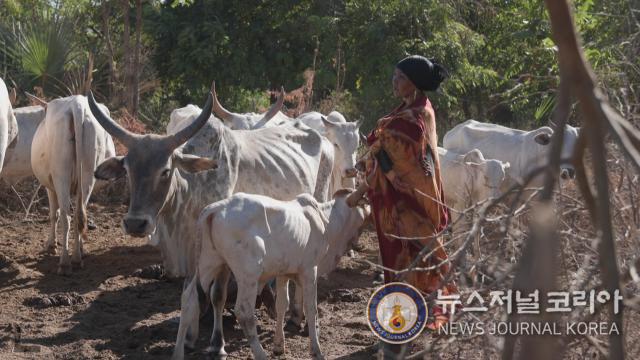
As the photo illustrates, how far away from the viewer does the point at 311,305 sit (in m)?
5.90

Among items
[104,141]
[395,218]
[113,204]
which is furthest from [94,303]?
[113,204]

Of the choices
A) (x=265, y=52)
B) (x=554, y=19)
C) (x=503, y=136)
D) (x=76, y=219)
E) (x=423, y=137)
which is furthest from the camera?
(x=265, y=52)

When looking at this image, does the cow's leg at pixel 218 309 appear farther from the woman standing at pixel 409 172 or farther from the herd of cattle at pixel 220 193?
the woman standing at pixel 409 172

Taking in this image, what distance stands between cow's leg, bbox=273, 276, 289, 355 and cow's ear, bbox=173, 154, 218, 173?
2.81 ft

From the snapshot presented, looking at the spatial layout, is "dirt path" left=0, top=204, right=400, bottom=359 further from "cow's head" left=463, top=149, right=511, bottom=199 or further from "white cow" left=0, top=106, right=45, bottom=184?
"cow's head" left=463, top=149, right=511, bottom=199

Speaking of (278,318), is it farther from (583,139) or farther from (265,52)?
(265,52)

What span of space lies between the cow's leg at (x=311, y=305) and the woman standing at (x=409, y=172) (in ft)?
2.05

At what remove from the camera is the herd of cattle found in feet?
18.4

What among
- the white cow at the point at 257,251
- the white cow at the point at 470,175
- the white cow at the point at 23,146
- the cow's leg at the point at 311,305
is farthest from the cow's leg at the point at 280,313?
the white cow at the point at 23,146

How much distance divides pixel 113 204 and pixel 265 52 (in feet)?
22.6

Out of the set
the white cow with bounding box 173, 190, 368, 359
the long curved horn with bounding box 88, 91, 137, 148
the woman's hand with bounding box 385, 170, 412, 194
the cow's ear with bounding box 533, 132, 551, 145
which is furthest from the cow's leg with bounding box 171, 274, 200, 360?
the cow's ear with bounding box 533, 132, 551, 145

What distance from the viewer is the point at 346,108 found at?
15703 millimetres

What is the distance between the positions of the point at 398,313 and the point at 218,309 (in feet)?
4.04

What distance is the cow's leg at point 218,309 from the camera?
232 inches
